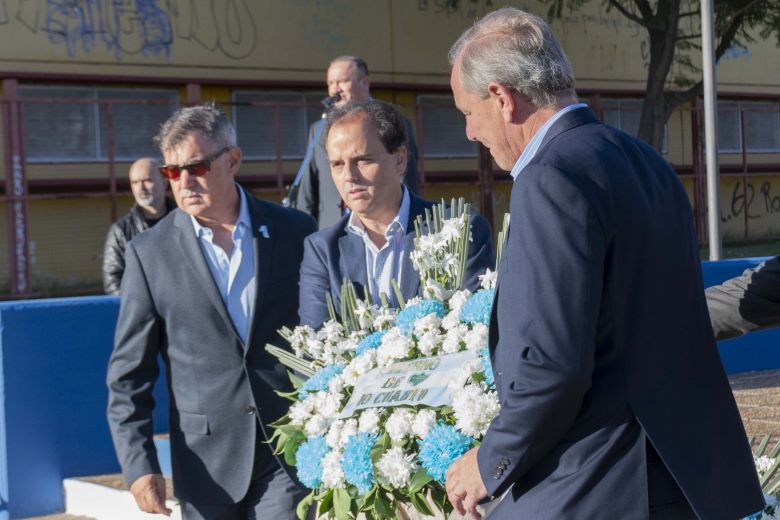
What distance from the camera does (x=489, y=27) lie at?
111 inches

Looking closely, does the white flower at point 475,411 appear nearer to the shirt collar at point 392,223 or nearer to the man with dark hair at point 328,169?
the shirt collar at point 392,223

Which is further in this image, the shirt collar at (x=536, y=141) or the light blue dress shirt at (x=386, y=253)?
the light blue dress shirt at (x=386, y=253)

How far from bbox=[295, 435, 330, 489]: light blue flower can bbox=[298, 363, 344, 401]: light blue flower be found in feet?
A: 0.52

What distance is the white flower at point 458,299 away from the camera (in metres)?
3.54

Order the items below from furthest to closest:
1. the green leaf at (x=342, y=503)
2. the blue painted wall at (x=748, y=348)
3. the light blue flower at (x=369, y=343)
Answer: the blue painted wall at (x=748, y=348), the light blue flower at (x=369, y=343), the green leaf at (x=342, y=503)

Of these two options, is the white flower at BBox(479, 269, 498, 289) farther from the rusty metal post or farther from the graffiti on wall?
the graffiti on wall

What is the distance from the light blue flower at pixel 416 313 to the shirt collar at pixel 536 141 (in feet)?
2.74

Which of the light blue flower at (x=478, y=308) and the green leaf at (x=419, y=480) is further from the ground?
the light blue flower at (x=478, y=308)

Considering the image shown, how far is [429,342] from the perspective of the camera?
343cm

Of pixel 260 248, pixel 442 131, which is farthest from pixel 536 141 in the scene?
pixel 442 131

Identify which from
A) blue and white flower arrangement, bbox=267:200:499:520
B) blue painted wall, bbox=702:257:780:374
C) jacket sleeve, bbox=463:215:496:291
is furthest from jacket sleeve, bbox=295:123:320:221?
blue painted wall, bbox=702:257:780:374

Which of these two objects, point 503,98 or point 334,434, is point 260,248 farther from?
point 503,98

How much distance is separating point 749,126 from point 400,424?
30.3 meters

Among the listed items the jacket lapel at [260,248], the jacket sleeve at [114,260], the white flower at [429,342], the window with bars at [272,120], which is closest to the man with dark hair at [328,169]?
the jacket sleeve at [114,260]
